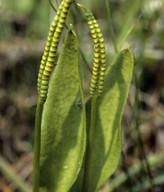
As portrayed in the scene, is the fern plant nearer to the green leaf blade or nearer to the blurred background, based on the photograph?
the green leaf blade

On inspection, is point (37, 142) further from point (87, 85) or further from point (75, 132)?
point (87, 85)

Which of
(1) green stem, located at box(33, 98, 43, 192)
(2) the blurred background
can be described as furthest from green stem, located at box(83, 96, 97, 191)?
(2) the blurred background

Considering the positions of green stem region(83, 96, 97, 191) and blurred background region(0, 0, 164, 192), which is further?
blurred background region(0, 0, 164, 192)

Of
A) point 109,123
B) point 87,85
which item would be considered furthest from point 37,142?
point 87,85

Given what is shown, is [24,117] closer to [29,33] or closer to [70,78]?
[29,33]

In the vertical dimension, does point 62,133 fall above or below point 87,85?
above

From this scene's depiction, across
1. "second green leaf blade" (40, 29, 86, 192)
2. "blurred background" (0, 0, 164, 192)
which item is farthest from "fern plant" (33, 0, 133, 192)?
"blurred background" (0, 0, 164, 192)

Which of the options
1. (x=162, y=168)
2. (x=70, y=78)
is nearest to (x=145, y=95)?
(x=162, y=168)
